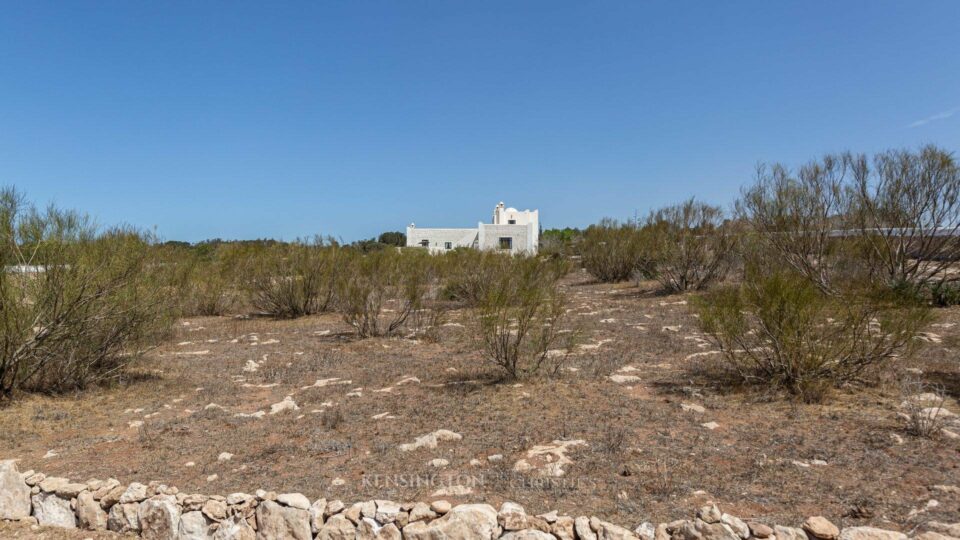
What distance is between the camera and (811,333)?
554 cm

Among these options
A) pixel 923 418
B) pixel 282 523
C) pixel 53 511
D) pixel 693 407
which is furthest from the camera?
pixel 693 407

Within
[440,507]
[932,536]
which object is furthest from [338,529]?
[932,536]

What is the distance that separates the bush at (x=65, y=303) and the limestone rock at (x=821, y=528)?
6942 millimetres

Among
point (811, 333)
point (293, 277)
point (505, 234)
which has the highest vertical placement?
point (505, 234)

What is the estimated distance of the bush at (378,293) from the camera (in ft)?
32.8

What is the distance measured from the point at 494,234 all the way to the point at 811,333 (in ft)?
112

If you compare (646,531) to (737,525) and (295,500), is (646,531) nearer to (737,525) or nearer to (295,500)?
(737,525)

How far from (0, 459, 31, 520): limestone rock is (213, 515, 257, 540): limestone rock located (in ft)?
4.87

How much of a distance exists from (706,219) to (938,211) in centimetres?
520

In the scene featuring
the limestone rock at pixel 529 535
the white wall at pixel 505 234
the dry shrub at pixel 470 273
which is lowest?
the limestone rock at pixel 529 535

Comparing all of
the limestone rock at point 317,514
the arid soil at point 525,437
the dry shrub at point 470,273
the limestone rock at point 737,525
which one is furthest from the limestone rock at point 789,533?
the dry shrub at point 470,273

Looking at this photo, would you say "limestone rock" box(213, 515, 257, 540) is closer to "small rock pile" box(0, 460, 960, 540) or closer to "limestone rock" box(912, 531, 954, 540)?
"small rock pile" box(0, 460, 960, 540)

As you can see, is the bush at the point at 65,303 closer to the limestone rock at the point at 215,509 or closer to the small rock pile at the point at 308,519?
the small rock pile at the point at 308,519

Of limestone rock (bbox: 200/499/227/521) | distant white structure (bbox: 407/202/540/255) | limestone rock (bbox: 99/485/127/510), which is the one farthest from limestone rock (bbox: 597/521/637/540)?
distant white structure (bbox: 407/202/540/255)
